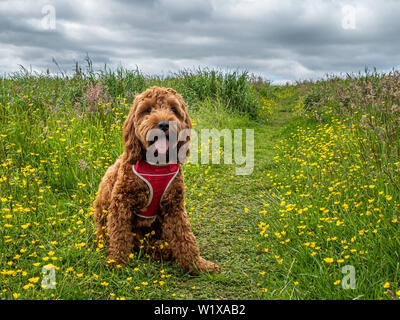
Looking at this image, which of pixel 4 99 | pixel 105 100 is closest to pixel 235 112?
pixel 105 100

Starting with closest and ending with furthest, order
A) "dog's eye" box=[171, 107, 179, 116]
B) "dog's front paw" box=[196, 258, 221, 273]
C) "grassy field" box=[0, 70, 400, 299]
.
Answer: "grassy field" box=[0, 70, 400, 299], "dog's eye" box=[171, 107, 179, 116], "dog's front paw" box=[196, 258, 221, 273]

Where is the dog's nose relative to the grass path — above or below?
above

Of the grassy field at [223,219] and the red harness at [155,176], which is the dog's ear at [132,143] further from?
the grassy field at [223,219]

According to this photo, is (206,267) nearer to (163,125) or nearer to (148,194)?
(148,194)

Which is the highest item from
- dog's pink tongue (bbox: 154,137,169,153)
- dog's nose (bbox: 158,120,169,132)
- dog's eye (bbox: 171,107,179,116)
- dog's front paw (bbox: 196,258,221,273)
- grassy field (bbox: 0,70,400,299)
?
dog's eye (bbox: 171,107,179,116)

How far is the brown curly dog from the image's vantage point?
314 cm

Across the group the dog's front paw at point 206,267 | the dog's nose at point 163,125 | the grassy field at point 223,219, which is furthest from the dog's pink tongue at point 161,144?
the dog's front paw at point 206,267

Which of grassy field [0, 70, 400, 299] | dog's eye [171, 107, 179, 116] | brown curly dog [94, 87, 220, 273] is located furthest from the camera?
dog's eye [171, 107, 179, 116]

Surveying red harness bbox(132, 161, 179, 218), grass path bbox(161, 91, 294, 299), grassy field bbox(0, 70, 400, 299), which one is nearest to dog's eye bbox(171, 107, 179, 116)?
red harness bbox(132, 161, 179, 218)

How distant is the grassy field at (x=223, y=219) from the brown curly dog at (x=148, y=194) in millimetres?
148

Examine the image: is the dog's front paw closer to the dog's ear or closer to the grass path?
the grass path

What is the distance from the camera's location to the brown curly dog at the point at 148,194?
10.3ft
